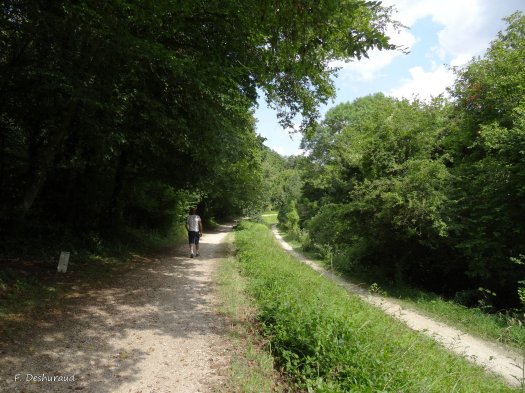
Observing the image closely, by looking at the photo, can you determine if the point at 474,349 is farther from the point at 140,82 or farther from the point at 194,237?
the point at 140,82

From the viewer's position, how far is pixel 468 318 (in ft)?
33.7

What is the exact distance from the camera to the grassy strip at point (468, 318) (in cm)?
885

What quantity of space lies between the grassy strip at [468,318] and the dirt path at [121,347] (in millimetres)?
4851

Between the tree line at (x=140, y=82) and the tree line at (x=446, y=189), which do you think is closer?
the tree line at (x=140, y=82)

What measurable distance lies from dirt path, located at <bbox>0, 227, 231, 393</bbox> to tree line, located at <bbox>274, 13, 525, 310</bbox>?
7985 mm

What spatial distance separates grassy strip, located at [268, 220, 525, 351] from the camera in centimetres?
885

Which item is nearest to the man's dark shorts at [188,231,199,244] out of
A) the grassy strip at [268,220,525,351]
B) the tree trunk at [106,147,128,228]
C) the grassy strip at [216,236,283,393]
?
the tree trunk at [106,147,128,228]

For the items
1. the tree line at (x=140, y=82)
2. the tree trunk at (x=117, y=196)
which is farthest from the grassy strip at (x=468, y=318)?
the tree trunk at (x=117, y=196)

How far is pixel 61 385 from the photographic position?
3.96 meters

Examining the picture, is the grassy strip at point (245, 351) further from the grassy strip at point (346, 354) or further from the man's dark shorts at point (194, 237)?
the man's dark shorts at point (194, 237)

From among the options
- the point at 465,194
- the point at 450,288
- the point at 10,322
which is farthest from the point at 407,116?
the point at 10,322

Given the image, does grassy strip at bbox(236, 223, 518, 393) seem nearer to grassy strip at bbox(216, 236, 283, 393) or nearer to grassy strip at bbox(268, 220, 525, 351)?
grassy strip at bbox(216, 236, 283, 393)

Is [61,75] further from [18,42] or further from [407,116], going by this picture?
[407,116]

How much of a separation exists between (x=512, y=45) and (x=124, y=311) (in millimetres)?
23258
